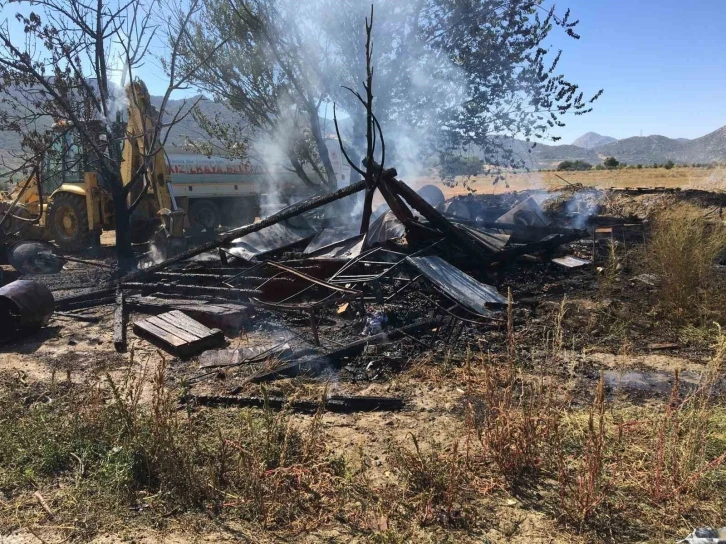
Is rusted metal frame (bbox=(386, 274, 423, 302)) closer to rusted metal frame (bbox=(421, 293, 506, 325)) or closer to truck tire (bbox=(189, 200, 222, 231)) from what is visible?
rusted metal frame (bbox=(421, 293, 506, 325))

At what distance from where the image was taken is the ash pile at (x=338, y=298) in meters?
4.92

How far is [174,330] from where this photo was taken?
5746mm

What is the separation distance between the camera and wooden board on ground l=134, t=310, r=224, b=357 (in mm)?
5383

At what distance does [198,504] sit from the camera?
2.81 m

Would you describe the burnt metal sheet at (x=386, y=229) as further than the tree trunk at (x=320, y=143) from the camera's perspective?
No

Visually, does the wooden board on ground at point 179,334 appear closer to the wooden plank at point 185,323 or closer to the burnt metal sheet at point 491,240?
the wooden plank at point 185,323

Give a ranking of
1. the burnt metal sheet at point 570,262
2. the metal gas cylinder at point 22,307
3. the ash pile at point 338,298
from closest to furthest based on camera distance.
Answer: the ash pile at point 338,298 < the metal gas cylinder at point 22,307 < the burnt metal sheet at point 570,262

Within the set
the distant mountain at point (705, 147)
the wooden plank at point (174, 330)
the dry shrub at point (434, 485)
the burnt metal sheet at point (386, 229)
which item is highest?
the distant mountain at point (705, 147)

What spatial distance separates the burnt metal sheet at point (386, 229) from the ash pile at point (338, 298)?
24mm

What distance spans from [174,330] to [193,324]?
0.25 metres

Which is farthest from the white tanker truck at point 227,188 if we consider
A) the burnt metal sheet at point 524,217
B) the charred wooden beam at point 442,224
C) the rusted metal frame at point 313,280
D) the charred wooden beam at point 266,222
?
the rusted metal frame at point 313,280

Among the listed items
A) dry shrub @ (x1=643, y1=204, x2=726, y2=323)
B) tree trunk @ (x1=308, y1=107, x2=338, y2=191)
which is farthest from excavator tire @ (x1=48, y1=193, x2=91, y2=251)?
dry shrub @ (x1=643, y1=204, x2=726, y2=323)

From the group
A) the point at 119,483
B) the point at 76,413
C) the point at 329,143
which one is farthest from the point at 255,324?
the point at 329,143

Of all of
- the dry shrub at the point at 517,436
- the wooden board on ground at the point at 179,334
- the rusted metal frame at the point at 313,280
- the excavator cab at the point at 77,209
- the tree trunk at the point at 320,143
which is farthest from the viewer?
the tree trunk at the point at 320,143
